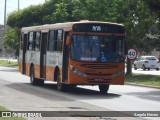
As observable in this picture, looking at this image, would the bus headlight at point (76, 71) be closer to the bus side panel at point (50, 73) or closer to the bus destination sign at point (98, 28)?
the bus destination sign at point (98, 28)

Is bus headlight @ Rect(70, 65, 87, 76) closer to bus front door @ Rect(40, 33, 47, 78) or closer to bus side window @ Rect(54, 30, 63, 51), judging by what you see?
bus side window @ Rect(54, 30, 63, 51)

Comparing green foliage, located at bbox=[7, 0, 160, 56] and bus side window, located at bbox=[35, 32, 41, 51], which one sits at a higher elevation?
green foliage, located at bbox=[7, 0, 160, 56]

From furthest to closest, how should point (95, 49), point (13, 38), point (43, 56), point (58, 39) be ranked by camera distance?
point (13, 38) → point (43, 56) → point (58, 39) → point (95, 49)

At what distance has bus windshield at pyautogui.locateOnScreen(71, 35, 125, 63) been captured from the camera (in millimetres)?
23359

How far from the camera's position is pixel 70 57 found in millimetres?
23359

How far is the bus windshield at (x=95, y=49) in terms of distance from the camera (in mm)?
23359

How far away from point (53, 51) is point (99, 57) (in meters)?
3.06

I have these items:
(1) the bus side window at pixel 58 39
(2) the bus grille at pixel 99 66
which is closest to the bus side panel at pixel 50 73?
(1) the bus side window at pixel 58 39

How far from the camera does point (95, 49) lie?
77.0 feet

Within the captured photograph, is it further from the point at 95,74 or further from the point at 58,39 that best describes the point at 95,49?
the point at 58,39

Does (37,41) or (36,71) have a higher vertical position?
(37,41)

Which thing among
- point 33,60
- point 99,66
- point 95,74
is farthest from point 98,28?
point 33,60

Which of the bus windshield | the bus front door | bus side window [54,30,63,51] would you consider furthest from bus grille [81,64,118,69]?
the bus front door

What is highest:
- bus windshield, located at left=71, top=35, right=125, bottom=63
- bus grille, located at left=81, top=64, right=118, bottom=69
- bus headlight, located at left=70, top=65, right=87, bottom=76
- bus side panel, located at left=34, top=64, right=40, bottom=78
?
bus windshield, located at left=71, top=35, right=125, bottom=63
